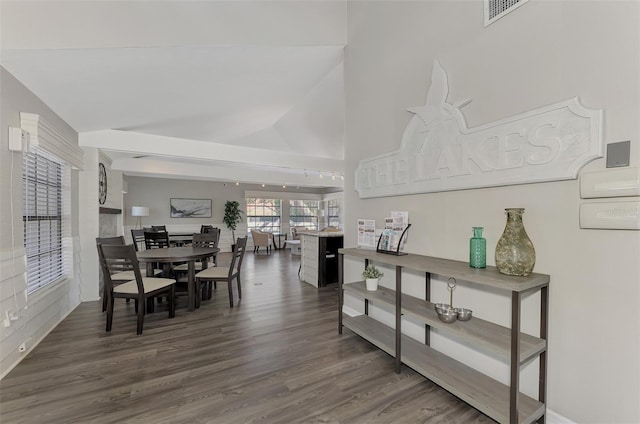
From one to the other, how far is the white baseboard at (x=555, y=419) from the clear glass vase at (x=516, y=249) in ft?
2.52

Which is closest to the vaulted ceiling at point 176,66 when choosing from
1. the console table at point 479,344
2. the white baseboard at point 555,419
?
the console table at point 479,344

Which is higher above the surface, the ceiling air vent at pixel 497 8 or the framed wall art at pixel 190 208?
the ceiling air vent at pixel 497 8

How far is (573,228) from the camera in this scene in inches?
53.9

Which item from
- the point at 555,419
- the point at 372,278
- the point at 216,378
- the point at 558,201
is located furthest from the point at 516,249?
the point at 216,378

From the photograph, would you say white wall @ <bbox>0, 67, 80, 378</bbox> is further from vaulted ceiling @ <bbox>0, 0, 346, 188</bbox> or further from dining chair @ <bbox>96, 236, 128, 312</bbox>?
dining chair @ <bbox>96, 236, 128, 312</bbox>

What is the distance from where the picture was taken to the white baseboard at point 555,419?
140cm

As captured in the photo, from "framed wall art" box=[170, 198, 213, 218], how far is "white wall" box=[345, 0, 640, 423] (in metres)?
8.27

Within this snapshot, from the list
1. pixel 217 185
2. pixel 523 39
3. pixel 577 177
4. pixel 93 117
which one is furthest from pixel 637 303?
pixel 217 185

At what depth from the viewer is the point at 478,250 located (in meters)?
1.65

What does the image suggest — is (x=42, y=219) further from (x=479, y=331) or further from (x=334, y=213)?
(x=334, y=213)

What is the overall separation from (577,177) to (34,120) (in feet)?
12.6

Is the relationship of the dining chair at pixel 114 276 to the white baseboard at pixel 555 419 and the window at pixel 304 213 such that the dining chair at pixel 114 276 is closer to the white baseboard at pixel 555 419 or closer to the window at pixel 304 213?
the white baseboard at pixel 555 419

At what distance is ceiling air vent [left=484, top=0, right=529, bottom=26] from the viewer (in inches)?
62.4

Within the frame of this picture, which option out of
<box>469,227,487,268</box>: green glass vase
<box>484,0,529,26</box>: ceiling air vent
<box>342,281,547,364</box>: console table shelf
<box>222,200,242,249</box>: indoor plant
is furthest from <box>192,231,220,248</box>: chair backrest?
<box>222,200,242,249</box>: indoor plant
